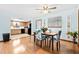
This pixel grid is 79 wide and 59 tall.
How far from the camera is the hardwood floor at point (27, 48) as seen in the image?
2.62 metres

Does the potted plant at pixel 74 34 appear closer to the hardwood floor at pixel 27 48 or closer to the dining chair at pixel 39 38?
the hardwood floor at pixel 27 48

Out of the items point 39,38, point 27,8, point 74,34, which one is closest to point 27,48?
point 39,38

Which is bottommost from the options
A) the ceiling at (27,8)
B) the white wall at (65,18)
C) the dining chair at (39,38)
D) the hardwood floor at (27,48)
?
the hardwood floor at (27,48)

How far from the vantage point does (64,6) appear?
261 cm

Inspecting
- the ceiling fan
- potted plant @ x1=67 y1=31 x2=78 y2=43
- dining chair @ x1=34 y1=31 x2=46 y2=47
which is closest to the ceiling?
the ceiling fan

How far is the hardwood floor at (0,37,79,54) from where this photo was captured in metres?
2.62

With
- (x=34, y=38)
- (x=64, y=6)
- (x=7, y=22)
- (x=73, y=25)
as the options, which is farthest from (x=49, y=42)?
(x=7, y=22)

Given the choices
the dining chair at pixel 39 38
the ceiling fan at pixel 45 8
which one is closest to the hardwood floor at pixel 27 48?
the dining chair at pixel 39 38

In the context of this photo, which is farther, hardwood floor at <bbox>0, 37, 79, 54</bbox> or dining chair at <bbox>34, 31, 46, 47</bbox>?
dining chair at <bbox>34, 31, 46, 47</bbox>

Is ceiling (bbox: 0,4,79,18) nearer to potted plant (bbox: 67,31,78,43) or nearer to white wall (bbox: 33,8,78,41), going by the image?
white wall (bbox: 33,8,78,41)

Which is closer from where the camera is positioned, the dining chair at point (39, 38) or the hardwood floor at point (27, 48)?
the hardwood floor at point (27, 48)

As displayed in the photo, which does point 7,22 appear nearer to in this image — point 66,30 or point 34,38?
point 34,38

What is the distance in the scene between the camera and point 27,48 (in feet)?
8.73

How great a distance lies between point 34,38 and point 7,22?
74 cm
